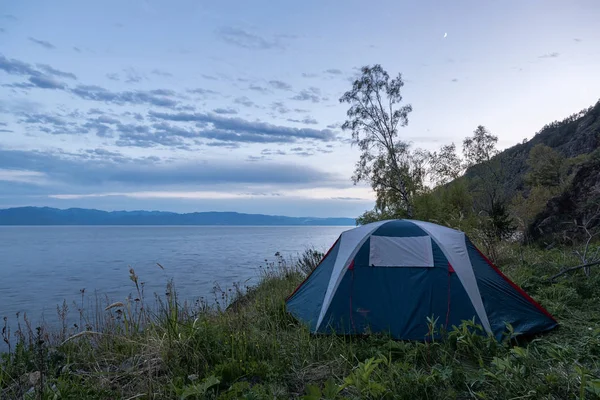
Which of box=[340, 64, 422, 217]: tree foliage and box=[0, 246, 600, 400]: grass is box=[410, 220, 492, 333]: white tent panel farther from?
box=[340, 64, 422, 217]: tree foliage

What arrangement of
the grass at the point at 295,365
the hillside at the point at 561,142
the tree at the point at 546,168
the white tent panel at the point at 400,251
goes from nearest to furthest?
the grass at the point at 295,365, the white tent panel at the point at 400,251, the tree at the point at 546,168, the hillside at the point at 561,142

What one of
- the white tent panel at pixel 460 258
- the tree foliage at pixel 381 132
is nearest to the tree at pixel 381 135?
the tree foliage at pixel 381 132

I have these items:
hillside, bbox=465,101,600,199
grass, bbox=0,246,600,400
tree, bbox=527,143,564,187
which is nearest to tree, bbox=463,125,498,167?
hillside, bbox=465,101,600,199

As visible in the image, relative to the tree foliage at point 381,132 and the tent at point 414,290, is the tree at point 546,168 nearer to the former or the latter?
the tree foliage at point 381,132

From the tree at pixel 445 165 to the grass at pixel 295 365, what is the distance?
811 inches

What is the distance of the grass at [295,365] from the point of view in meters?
3.22

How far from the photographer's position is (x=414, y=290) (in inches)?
206

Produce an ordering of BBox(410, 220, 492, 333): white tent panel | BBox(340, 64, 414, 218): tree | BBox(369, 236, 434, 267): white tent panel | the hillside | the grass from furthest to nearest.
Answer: the hillside → BBox(340, 64, 414, 218): tree → BBox(369, 236, 434, 267): white tent panel → BBox(410, 220, 492, 333): white tent panel → the grass

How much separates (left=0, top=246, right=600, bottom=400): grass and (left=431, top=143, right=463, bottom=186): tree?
20.6 m

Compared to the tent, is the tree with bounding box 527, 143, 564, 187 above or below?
above

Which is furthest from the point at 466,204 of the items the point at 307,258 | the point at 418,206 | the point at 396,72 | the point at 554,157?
the point at 554,157

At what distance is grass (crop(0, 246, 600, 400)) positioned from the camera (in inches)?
127

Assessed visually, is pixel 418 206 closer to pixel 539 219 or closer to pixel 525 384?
pixel 539 219

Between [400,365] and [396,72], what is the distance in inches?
816
